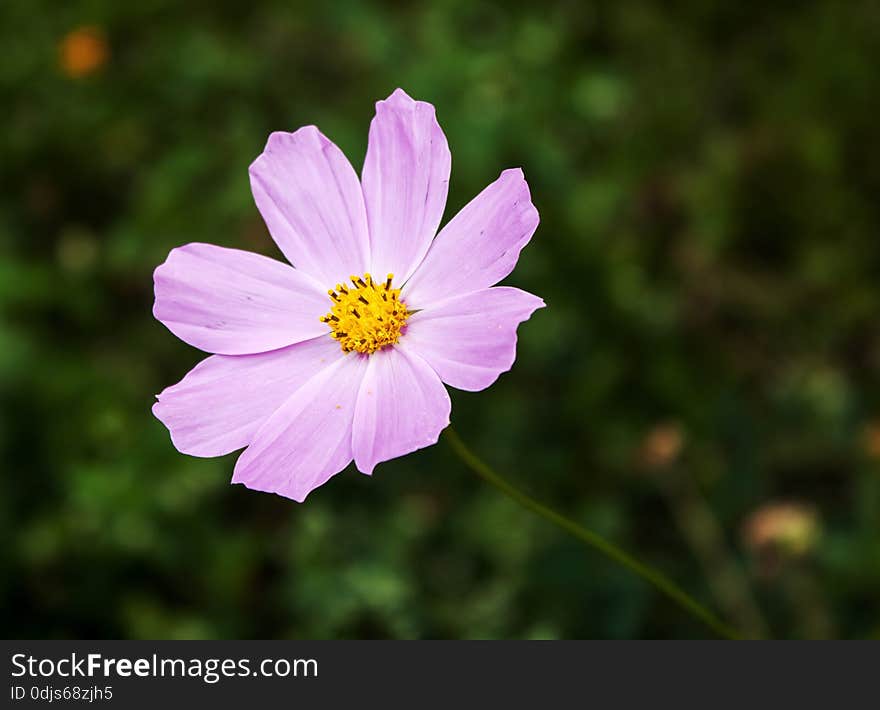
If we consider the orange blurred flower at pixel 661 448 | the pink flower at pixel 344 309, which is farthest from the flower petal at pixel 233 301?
the orange blurred flower at pixel 661 448

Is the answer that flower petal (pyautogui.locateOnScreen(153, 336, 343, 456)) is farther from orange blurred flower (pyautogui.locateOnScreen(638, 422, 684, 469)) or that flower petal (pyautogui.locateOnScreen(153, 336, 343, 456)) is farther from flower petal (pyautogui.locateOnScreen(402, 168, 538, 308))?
orange blurred flower (pyautogui.locateOnScreen(638, 422, 684, 469))

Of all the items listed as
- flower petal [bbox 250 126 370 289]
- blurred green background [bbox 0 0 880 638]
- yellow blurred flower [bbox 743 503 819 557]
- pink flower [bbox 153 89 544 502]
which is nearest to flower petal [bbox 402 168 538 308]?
pink flower [bbox 153 89 544 502]

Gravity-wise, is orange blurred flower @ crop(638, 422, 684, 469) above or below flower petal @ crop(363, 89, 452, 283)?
above

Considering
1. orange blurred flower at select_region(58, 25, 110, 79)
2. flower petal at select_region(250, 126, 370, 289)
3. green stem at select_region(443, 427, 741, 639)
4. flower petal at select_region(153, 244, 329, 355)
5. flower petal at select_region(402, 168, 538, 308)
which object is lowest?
green stem at select_region(443, 427, 741, 639)

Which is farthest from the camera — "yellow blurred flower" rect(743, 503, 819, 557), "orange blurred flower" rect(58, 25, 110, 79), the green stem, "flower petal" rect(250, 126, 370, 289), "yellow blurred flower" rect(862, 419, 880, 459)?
"orange blurred flower" rect(58, 25, 110, 79)

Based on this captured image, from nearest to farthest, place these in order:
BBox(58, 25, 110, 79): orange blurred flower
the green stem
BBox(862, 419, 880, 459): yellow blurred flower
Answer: the green stem
BBox(862, 419, 880, 459): yellow blurred flower
BBox(58, 25, 110, 79): orange blurred flower
